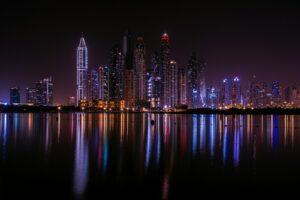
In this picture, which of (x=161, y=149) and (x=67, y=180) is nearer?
(x=67, y=180)

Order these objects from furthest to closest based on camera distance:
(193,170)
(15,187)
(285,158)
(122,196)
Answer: (285,158) < (193,170) < (15,187) < (122,196)

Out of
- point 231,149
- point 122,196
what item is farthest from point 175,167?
point 231,149

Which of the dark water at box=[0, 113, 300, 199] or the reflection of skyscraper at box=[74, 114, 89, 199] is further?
the reflection of skyscraper at box=[74, 114, 89, 199]

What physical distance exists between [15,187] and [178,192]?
250 inches

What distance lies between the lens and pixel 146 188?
15633 millimetres

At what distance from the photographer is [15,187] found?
15.6 m

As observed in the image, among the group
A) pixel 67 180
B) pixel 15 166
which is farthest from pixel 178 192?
pixel 15 166

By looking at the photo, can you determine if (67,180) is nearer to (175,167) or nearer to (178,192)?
(178,192)

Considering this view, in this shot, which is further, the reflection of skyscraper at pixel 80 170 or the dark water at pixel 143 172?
the reflection of skyscraper at pixel 80 170

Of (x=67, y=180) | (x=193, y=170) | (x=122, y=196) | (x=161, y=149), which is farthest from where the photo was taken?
(x=161, y=149)

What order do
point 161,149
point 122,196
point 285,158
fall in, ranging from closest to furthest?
1. point 122,196
2. point 285,158
3. point 161,149

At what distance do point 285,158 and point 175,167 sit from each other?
339 inches

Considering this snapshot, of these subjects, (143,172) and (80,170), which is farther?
(80,170)

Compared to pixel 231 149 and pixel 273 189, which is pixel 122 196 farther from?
pixel 231 149
